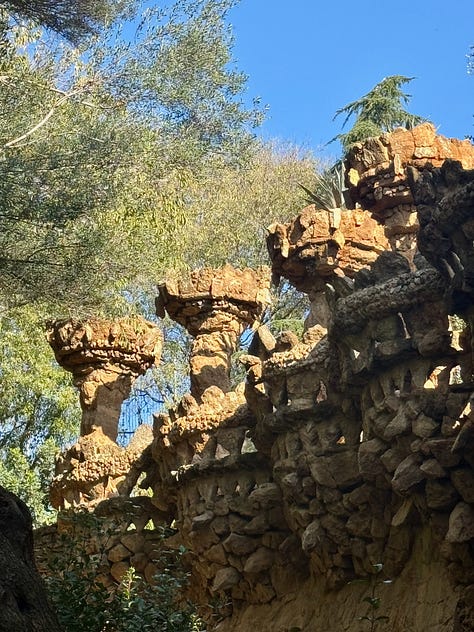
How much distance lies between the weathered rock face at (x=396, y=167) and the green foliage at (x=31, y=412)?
9.25 metres

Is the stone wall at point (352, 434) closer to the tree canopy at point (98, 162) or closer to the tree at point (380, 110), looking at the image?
the tree canopy at point (98, 162)

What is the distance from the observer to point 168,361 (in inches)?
1093

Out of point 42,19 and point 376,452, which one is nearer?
point 376,452

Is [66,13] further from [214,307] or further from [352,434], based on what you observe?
[352,434]

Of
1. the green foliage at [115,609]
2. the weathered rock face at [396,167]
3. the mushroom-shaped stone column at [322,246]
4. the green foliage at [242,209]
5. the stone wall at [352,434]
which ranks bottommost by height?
the green foliage at [115,609]

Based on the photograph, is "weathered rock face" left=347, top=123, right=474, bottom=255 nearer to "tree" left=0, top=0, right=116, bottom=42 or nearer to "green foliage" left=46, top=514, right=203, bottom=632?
"tree" left=0, top=0, right=116, bottom=42

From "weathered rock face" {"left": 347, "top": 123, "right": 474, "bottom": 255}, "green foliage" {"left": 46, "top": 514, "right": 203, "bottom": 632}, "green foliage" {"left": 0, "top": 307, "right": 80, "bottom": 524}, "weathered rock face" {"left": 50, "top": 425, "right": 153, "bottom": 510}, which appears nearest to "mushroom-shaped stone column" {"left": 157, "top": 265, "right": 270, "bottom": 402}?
"weathered rock face" {"left": 50, "top": 425, "right": 153, "bottom": 510}

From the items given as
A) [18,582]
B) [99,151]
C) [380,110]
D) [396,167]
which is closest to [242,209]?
[380,110]

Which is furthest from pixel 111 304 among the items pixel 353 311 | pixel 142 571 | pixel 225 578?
pixel 353 311

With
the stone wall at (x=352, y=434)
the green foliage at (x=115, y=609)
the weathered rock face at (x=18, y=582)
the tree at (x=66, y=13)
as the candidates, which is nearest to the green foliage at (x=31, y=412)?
the tree at (x=66, y=13)

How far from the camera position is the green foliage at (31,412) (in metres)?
21.0

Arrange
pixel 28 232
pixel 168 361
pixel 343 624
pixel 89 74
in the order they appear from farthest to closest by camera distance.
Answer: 1. pixel 168 361
2. pixel 89 74
3. pixel 28 232
4. pixel 343 624

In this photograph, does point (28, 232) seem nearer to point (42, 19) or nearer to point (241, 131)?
point (42, 19)

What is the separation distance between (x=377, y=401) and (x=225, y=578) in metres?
2.77
